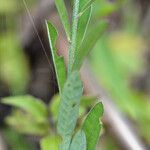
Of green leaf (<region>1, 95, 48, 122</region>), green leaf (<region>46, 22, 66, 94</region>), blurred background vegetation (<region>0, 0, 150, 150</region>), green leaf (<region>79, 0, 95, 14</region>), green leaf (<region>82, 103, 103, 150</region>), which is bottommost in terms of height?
green leaf (<region>82, 103, 103, 150</region>)

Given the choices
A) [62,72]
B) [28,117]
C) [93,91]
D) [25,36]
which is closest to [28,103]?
[28,117]

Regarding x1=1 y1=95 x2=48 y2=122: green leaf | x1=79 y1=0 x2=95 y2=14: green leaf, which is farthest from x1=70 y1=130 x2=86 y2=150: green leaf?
x1=1 y1=95 x2=48 y2=122: green leaf

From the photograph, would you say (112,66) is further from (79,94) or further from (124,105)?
(79,94)

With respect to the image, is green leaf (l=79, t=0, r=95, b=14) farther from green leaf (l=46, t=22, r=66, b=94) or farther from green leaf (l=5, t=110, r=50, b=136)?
green leaf (l=5, t=110, r=50, b=136)

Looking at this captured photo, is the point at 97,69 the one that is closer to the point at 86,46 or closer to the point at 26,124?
the point at 26,124

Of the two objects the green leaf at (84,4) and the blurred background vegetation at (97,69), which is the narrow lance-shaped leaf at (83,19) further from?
the blurred background vegetation at (97,69)

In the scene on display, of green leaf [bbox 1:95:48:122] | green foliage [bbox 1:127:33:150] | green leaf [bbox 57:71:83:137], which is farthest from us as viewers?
green foliage [bbox 1:127:33:150]
